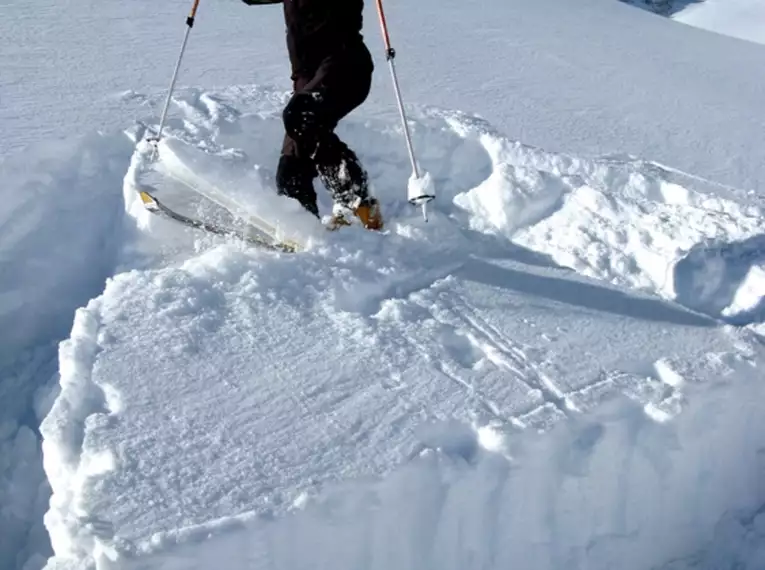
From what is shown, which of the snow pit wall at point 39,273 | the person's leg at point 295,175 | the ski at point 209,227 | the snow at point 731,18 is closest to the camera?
the snow pit wall at point 39,273

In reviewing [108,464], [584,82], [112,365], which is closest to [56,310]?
[112,365]

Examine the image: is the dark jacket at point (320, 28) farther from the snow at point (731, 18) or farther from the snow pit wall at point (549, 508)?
the snow at point (731, 18)

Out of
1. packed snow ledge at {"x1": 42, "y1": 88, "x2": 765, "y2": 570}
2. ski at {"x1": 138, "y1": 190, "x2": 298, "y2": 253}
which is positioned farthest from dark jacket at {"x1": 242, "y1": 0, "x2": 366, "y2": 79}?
ski at {"x1": 138, "y1": 190, "x2": 298, "y2": 253}

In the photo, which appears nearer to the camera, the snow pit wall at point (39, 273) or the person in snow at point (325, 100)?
the snow pit wall at point (39, 273)

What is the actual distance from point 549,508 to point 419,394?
1.79ft

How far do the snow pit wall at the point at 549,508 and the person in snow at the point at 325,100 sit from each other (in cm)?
150

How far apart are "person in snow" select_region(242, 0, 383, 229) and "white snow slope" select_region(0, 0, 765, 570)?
0.20 meters

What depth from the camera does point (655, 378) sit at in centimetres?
290

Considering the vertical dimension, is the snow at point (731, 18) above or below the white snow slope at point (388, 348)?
below

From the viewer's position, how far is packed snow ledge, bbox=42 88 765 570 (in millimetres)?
2291

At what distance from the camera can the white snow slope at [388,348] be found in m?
2.34

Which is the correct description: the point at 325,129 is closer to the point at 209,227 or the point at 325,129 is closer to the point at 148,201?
the point at 209,227

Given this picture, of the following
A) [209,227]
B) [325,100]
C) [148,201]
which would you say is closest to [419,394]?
[209,227]

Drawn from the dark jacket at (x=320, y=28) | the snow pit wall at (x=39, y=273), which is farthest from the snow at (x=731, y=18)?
the snow pit wall at (x=39, y=273)
